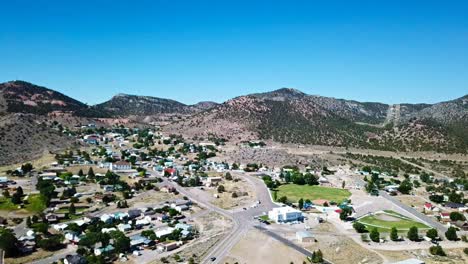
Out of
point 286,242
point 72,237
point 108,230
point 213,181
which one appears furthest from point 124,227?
point 213,181

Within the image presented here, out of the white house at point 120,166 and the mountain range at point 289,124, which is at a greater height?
the mountain range at point 289,124

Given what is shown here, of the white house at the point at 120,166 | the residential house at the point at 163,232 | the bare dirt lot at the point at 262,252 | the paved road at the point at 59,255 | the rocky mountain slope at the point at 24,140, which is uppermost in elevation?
the rocky mountain slope at the point at 24,140

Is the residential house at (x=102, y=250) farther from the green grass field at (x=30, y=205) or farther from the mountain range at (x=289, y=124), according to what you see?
the mountain range at (x=289, y=124)

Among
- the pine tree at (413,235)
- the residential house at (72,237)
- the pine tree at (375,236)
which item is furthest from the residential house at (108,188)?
the pine tree at (413,235)

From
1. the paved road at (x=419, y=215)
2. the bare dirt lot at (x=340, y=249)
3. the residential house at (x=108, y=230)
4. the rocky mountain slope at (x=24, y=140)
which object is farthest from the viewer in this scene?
the rocky mountain slope at (x=24, y=140)

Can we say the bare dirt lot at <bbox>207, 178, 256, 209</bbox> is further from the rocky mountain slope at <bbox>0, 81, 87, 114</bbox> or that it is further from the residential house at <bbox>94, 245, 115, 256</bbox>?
the rocky mountain slope at <bbox>0, 81, 87, 114</bbox>

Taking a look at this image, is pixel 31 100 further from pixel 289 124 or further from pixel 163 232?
pixel 163 232

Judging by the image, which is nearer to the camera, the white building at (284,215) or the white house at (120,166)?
the white building at (284,215)

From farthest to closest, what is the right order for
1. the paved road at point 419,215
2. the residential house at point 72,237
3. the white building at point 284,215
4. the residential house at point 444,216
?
the residential house at point 444,216 → the white building at point 284,215 → the paved road at point 419,215 → the residential house at point 72,237
